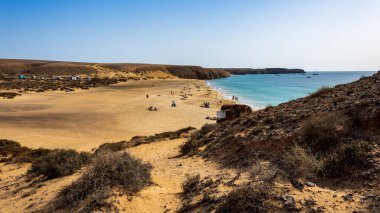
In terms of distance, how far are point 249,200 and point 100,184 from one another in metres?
3.34

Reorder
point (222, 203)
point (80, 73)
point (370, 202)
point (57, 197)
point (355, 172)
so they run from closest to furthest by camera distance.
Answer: point (370, 202) < point (222, 203) < point (355, 172) < point (57, 197) < point (80, 73)

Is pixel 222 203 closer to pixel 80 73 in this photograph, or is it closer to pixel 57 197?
pixel 57 197

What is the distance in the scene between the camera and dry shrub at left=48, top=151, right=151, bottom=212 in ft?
20.8

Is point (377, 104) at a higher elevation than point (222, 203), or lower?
higher

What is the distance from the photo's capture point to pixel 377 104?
28.6 ft

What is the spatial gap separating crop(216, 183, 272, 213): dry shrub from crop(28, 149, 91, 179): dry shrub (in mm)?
6345

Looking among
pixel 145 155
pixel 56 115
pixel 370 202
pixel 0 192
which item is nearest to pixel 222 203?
pixel 370 202

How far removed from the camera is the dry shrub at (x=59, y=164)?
9805 mm

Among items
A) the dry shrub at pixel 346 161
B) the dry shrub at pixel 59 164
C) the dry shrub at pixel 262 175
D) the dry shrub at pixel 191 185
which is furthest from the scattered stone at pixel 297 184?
the dry shrub at pixel 59 164

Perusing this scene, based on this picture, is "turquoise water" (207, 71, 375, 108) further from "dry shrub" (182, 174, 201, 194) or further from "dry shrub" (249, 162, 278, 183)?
"dry shrub" (182, 174, 201, 194)

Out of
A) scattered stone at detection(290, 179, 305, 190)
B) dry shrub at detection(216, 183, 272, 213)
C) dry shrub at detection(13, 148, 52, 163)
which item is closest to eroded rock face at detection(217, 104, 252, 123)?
dry shrub at detection(13, 148, 52, 163)

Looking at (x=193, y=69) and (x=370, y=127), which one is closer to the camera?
(x=370, y=127)

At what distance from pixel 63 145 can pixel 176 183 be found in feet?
37.6

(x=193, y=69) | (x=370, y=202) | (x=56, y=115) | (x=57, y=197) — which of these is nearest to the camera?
(x=370, y=202)
